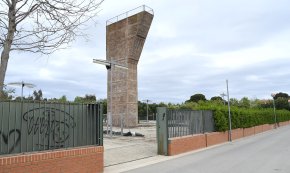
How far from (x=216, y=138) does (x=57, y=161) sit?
49.1ft

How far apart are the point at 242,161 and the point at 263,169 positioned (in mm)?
2120

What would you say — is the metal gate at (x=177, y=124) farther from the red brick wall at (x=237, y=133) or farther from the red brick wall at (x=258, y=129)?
the red brick wall at (x=258, y=129)

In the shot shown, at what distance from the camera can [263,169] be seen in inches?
467

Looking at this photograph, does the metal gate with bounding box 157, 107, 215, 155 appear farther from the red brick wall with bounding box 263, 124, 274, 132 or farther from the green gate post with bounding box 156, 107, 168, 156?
the red brick wall with bounding box 263, 124, 274, 132

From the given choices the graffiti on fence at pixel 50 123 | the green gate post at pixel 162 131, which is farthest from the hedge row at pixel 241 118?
the graffiti on fence at pixel 50 123

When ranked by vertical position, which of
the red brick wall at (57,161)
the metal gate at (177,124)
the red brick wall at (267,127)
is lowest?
the red brick wall at (267,127)

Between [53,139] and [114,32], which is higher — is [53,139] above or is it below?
below

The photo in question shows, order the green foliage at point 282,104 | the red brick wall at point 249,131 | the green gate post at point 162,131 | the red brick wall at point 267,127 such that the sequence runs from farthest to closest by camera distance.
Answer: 1. the green foliage at point 282,104
2. the red brick wall at point 267,127
3. the red brick wall at point 249,131
4. the green gate post at point 162,131

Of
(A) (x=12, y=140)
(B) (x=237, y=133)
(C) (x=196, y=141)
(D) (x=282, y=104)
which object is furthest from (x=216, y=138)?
(D) (x=282, y=104)

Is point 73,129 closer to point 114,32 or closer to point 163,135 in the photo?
point 163,135

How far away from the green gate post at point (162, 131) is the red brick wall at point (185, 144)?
0.24 metres

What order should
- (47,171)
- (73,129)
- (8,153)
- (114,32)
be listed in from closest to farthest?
(8,153), (47,171), (73,129), (114,32)

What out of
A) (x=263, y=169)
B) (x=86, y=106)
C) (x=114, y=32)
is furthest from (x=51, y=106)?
(x=114, y=32)

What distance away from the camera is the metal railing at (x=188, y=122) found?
17.0 metres
